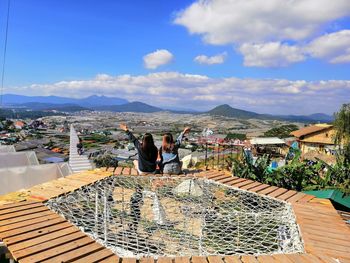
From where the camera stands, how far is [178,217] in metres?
4.38

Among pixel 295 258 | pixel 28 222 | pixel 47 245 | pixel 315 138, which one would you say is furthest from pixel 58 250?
pixel 315 138

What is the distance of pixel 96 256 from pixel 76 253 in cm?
16

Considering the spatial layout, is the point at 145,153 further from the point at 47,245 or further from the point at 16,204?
the point at 47,245

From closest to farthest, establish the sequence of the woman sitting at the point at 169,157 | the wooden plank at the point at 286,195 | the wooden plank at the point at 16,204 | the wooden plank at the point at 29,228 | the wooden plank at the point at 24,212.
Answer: the wooden plank at the point at 29,228 < the wooden plank at the point at 24,212 < the wooden plank at the point at 16,204 < the wooden plank at the point at 286,195 < the woman sitting at the point at 169,157

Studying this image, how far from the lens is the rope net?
118 inches

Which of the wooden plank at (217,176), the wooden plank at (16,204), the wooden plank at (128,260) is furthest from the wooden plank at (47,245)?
the wooden plank at (217,176)

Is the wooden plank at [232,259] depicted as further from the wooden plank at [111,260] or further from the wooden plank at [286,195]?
the wooden plank at [286,195]

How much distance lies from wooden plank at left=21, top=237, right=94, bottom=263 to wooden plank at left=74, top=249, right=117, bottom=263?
18cm

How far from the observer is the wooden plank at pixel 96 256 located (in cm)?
228

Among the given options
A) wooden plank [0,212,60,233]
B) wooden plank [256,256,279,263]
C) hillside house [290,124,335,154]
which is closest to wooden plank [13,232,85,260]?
wooden plank [0,212,60,233]

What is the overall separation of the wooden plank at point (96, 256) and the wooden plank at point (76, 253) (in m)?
0.04

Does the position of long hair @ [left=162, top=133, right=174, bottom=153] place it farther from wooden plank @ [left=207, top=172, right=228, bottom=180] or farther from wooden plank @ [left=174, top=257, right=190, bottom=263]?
wooden plank @ [left=174, top=257, right=190, bottom=263]

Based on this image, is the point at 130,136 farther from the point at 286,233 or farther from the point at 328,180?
the point at 328,180

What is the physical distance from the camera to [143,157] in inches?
193
